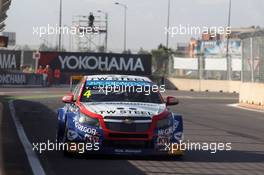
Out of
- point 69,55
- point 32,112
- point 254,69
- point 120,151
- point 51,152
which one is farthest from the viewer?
point 69,55

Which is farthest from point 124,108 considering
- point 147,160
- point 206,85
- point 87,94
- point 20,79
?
point 206,85

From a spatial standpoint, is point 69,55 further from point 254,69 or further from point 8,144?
point 8,144

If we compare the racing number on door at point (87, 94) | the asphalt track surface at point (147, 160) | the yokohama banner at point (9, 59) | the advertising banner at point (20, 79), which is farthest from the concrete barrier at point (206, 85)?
the racing number on door at point (87, 94)

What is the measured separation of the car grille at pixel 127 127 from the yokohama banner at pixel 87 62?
4492 cm

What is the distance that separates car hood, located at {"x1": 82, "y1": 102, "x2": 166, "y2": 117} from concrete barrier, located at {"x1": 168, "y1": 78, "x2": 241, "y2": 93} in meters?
42.3

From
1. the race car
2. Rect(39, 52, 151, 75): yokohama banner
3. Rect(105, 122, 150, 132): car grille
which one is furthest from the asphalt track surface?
Rect(39, 52, 151, 75): yokohama banner

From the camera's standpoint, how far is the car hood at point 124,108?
11.8 meters

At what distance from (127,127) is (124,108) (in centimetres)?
36

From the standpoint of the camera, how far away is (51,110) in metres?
26.2

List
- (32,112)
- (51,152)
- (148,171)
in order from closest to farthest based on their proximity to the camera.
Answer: (148,171)
(51,152)
(32,112)

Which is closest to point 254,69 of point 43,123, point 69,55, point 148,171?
point 43,123

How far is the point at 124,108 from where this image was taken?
39.1 ft

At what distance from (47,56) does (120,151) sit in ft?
151

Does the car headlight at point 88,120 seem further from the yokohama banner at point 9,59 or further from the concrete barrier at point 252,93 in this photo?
the yokohama banner at point 9,59
